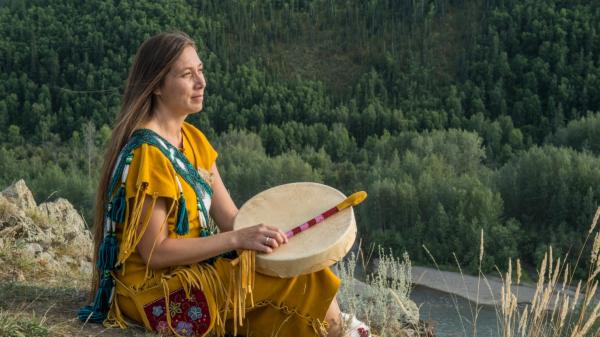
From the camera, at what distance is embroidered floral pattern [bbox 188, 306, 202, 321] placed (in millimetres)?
3445

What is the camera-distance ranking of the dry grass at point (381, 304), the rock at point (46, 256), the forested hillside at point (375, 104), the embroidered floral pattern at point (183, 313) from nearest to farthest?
the embroidered floral pattern at point (183, 313) < the dry grass at point (381, 304) < the rock at point (46, 256) < the forested hillside at point (375, 104)

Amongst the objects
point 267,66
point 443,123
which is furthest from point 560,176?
point 267,66

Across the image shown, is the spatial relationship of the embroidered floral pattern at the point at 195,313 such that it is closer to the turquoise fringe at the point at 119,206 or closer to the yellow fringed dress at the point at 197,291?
the yellow fringed dress at the point at 197,291

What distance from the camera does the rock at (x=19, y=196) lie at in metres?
6.27

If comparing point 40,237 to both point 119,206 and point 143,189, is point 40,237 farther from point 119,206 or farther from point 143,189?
point 143,189

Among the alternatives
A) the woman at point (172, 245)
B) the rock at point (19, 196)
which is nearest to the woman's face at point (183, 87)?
the woman at point (172, 245)

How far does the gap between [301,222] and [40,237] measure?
9.05 feet

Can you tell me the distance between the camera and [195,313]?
11.3 ft

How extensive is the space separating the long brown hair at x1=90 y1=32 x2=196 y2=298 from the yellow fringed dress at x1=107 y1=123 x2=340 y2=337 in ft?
0.54

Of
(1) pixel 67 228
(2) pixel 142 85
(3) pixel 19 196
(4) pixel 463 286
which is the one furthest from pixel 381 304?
(4) pixel 463 286

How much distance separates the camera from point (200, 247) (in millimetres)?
3365

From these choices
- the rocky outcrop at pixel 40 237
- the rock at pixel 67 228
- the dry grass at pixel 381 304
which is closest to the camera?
A: the dry grass at pixel 381 304

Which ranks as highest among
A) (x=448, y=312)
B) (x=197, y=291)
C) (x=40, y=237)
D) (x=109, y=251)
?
(x=109, y=251)

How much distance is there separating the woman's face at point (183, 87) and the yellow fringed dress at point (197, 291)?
0.80 ft
